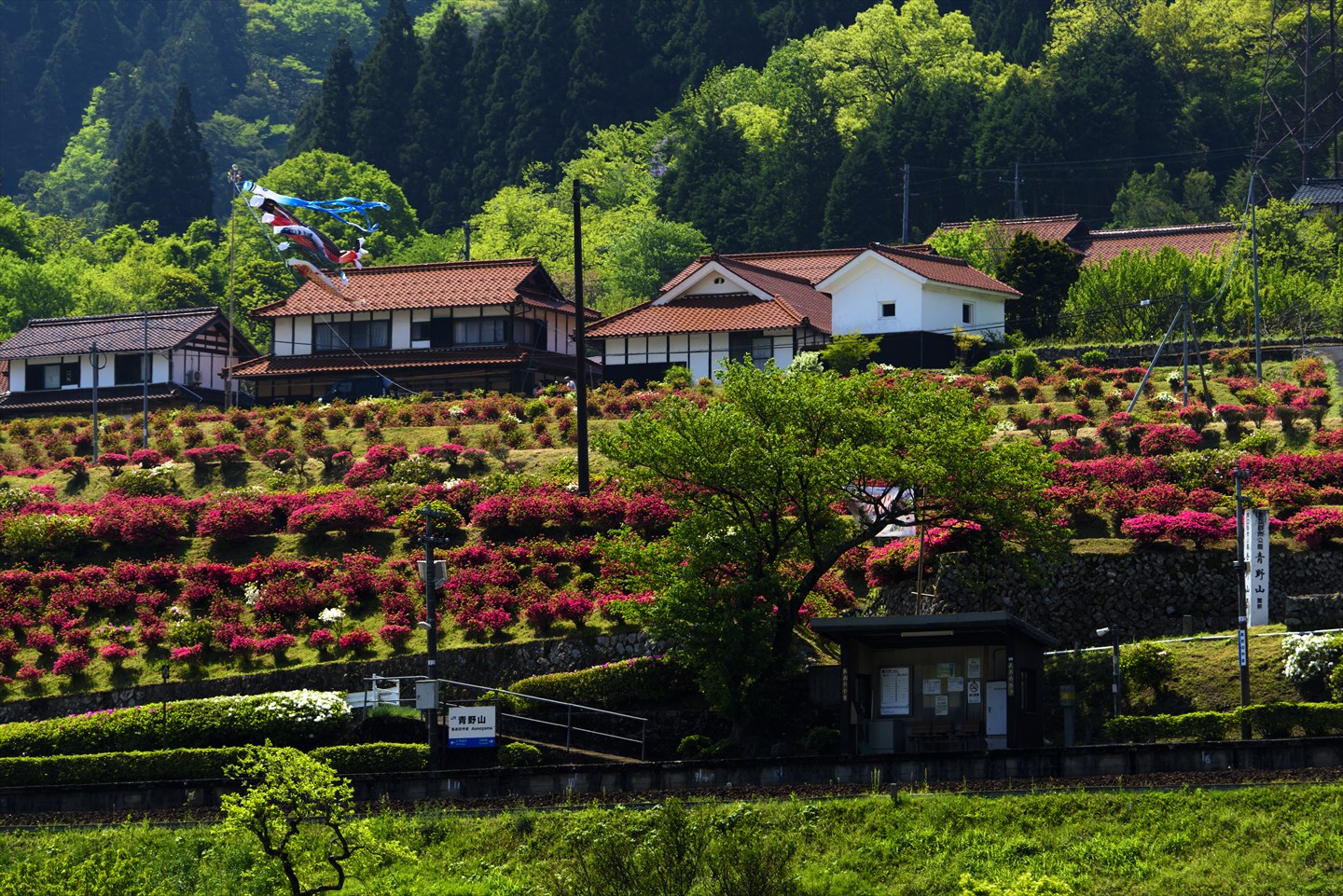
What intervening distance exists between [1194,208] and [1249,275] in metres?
26.6

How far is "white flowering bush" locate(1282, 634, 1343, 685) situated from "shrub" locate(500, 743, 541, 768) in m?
14.5

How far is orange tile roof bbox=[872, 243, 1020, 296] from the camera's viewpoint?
70188 mm

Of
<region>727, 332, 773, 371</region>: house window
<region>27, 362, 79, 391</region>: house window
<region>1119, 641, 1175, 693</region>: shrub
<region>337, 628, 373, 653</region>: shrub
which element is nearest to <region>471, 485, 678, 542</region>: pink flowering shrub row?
<region>337, 628, 373, 653</region>: shrub

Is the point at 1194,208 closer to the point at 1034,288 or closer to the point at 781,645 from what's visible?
the point at 1034,288

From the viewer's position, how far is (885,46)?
11631 cm

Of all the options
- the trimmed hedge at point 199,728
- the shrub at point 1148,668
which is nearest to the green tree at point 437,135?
the trimmed hedge at point 199,728

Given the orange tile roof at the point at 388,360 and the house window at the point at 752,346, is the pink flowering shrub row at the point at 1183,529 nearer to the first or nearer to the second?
the house window at the point at 752,346

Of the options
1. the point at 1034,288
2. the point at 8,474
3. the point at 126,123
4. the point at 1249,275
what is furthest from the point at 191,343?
the point at 126,123

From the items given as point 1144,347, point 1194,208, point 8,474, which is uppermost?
point 1194,208

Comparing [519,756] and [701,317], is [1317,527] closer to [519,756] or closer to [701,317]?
[519,756]

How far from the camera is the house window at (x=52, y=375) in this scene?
264 feet

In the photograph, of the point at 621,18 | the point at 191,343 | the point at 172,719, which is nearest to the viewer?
the point at 172,719

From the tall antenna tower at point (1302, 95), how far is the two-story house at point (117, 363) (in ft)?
171

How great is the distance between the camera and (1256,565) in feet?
131
